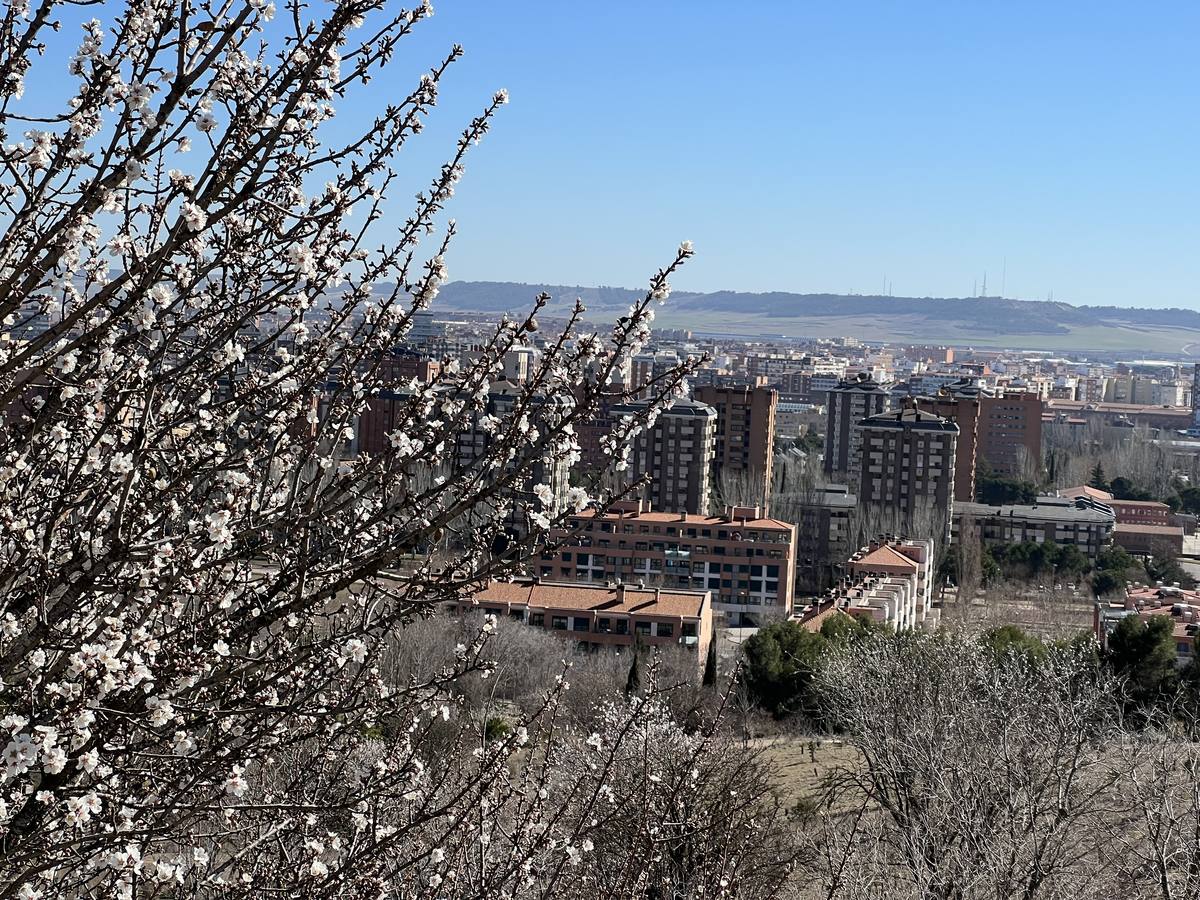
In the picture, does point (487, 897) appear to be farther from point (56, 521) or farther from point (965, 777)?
point (965, 777)

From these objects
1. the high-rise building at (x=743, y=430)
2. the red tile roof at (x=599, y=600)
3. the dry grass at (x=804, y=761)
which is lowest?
the red tile roof at (x=599, y=600)

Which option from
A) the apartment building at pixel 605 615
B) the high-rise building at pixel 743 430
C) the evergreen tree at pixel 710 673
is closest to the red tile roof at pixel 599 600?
the apartment building at pixel 605 615

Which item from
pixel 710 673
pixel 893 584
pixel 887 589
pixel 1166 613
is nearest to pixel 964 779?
pixel 710 673

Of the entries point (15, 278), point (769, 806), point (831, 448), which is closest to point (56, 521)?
point (15, 278)

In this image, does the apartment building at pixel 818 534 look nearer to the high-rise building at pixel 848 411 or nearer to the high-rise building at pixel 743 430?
the high-rise building at pixel 743 430

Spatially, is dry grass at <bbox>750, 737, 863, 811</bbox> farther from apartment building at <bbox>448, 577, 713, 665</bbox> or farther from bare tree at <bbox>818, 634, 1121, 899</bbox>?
apartment building at <bbox>448, 577, 713, 665</bbox>

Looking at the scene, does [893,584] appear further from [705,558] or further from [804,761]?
[804,761]
